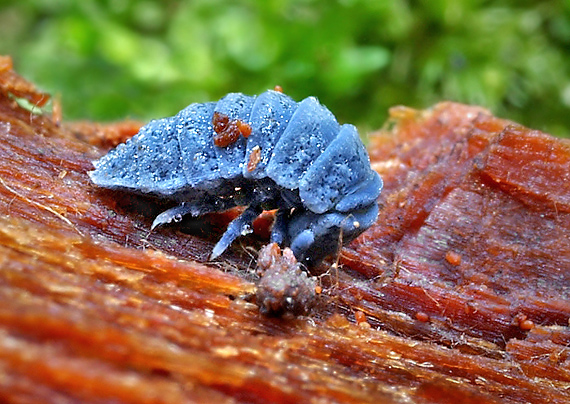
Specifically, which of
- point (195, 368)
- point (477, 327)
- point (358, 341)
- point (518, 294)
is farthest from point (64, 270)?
point (518, 294)

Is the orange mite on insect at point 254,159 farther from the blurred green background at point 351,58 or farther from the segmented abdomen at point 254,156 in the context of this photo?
the blurred green background at point 351,58

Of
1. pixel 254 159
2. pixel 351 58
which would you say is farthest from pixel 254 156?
pixel 351 58

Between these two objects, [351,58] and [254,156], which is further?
[351,58]

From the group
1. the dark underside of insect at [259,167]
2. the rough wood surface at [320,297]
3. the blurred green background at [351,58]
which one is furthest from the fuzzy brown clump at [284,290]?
the blurred green background at [351,58]

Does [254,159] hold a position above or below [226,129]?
below

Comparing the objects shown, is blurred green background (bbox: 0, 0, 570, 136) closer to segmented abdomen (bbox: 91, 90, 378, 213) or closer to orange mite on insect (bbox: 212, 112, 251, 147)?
segmented abdomen (bbox: 91, 90, 378, 213)

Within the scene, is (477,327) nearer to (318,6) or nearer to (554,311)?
(554,311)

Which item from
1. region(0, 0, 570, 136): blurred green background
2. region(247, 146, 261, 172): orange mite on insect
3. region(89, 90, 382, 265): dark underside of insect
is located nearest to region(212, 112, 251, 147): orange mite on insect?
region(89, 90, 382, 265): dark underside of insect

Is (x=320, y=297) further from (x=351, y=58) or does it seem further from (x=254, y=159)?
(x=351, y=58)
